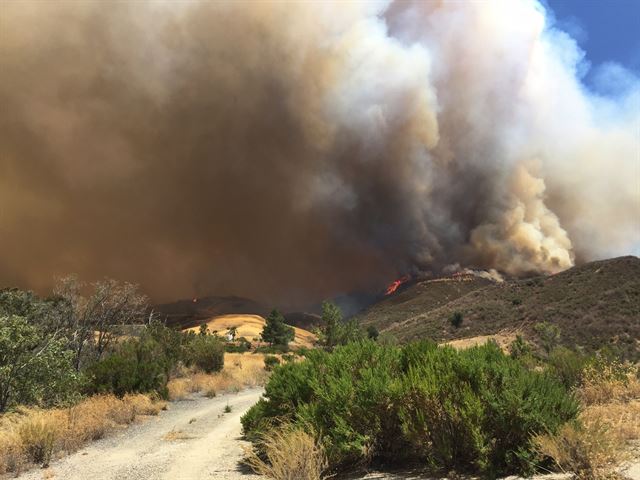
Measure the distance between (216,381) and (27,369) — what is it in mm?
12675

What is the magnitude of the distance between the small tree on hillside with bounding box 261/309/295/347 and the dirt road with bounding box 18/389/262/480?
183 feet

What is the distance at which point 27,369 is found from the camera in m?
13.0

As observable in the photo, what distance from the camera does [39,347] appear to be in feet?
49.1

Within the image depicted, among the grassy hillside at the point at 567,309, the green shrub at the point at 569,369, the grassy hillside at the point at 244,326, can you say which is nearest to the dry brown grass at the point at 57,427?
the green shrub at the point at 569,369

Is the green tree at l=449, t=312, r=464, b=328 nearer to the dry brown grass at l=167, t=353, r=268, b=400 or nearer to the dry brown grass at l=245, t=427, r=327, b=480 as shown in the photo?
the dry brown grass at l=167, t=353, r=268, b=400

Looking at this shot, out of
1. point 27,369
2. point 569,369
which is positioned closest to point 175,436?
point 27,369

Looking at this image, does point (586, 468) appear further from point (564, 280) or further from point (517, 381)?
point (564, 280)

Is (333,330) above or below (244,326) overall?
below

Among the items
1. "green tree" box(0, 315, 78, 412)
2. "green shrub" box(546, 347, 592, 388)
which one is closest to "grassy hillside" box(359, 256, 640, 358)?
"green shrub" box(546, 347, 592, 388)

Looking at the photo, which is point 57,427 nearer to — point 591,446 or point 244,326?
point 591,446

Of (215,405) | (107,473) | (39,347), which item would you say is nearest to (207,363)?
(215,405)

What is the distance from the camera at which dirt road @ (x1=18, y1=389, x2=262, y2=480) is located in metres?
8.52

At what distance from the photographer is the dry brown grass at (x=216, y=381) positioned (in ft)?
70.7

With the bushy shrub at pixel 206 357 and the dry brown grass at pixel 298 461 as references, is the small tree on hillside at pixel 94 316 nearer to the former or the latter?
the bushy shrub at pixel 206 357
